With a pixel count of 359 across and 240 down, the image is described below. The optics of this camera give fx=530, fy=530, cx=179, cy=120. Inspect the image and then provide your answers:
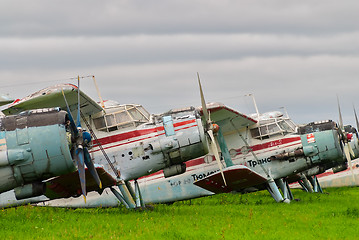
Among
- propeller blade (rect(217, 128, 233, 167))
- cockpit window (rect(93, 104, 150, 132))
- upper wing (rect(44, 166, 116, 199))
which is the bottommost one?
propeller blade (rect(217, 128, 233, 167))

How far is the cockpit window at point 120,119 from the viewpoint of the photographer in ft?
63.4

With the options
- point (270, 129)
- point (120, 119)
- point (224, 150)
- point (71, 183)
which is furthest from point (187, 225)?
point (270, 129)

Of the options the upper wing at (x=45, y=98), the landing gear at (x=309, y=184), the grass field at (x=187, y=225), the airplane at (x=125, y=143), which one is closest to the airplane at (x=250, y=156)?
the grass field at (x=187, y=225)

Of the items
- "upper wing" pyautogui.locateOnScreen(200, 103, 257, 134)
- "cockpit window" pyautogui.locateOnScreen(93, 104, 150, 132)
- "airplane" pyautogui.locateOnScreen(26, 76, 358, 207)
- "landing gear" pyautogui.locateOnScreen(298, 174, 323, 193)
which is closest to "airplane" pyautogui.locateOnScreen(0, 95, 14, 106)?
"cockpit window" pyautogui.locateOnScreen(93, 104, 150, 132)

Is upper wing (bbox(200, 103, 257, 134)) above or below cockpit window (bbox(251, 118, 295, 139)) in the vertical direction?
above

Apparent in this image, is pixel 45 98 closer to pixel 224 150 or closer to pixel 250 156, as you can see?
pixel 224 150

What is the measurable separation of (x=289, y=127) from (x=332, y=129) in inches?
79.4

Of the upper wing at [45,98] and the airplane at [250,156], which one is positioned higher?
the upper wing at [45,98]

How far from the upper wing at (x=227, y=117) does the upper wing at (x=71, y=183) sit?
231 inches

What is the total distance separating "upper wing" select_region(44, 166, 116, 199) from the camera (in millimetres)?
17344

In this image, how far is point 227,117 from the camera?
23234mm

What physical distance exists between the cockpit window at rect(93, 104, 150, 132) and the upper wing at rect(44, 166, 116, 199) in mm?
2195

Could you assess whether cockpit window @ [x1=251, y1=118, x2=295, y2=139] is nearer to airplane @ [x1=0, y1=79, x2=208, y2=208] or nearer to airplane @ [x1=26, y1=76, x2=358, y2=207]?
airplane @ [x1=26, y1=76, x2=358, y2=207]

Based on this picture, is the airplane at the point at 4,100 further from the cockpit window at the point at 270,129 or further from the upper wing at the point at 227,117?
the cockpit window at the point at 270,129
